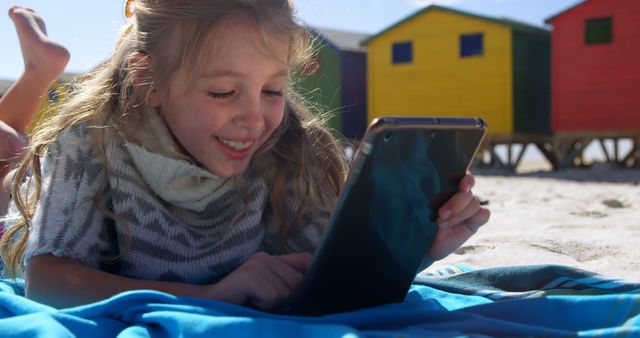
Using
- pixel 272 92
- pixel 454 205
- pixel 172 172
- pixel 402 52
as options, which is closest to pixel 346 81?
pixel 402 52

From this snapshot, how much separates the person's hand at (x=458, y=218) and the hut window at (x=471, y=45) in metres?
12.4

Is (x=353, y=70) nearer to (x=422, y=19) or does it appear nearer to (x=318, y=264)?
(x=422, y=19)

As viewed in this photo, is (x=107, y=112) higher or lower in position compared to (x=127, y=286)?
higher

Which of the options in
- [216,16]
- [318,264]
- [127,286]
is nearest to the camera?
[318,264]

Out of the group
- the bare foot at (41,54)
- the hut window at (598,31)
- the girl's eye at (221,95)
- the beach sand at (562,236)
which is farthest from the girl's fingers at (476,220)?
the hut window at (598,31)

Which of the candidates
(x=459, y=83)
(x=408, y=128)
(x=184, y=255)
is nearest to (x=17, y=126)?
(x=184, y=255)

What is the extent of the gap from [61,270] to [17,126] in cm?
184

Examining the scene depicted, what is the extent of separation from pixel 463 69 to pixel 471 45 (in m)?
0.50

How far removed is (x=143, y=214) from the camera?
1839mm

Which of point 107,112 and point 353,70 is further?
point 353,70

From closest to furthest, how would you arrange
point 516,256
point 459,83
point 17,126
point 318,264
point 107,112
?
point 318,264
point 107,112
point 516,256
point 17,126
point 459,83

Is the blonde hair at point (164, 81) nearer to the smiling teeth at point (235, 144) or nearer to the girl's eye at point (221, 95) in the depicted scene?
the girl's eye at point (221, 95)

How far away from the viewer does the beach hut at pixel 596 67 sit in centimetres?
1192

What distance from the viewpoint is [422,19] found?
14.3 metres
